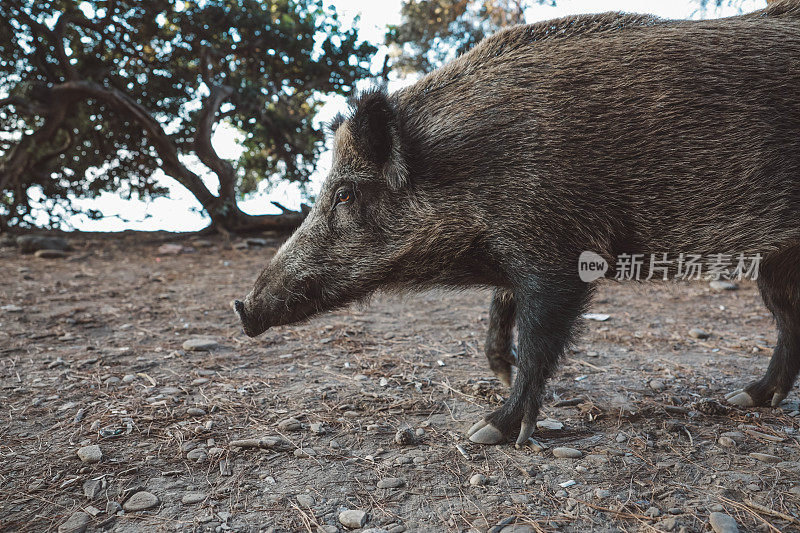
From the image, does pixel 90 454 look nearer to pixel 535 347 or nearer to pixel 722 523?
pixel 535 347

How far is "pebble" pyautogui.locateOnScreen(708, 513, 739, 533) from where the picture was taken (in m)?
1.78

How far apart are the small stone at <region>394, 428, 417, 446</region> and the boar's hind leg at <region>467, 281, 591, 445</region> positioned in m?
0.27

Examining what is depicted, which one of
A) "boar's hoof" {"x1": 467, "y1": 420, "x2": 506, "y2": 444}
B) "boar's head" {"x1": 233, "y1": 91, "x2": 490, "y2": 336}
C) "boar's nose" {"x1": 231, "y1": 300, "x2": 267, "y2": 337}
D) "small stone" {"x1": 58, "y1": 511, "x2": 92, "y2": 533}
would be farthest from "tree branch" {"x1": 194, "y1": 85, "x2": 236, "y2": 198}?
"small stone" {"x1": 58, "y1": 511, "x2": 92, "y2": 533}

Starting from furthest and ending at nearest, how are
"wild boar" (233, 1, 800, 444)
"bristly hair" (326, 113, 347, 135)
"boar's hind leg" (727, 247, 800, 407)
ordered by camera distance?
"bristly hair" (326, 113, 347, 135) < "boar's hind leg" (727, 247, 800, 407) < "wild boar" (233, 1, 800, 444)

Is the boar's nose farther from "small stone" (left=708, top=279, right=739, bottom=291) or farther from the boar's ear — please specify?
"small stone" (left=708, top=279, right=739, bottom=291)

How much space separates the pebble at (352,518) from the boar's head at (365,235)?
119 centimetres

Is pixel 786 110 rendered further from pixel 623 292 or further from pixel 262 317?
pixel 623 292

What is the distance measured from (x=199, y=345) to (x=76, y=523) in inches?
84.3

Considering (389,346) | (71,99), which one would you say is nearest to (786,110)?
(389,346)

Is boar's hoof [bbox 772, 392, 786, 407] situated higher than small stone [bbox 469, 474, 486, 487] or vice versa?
small stone [bbox 469, 474, 486, 487]

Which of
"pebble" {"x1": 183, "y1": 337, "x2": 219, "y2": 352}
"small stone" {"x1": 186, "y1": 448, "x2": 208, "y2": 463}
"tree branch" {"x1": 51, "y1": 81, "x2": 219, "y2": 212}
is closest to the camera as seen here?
"small stone" {"x1": 186, "y1": 448, "x2": 208, "y2": 463}

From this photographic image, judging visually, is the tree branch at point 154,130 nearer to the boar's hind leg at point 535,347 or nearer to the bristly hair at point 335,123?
the bristly hair at point 335,123

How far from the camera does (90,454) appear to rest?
2225 millimetres

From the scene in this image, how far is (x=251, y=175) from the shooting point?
1224 centimetres
